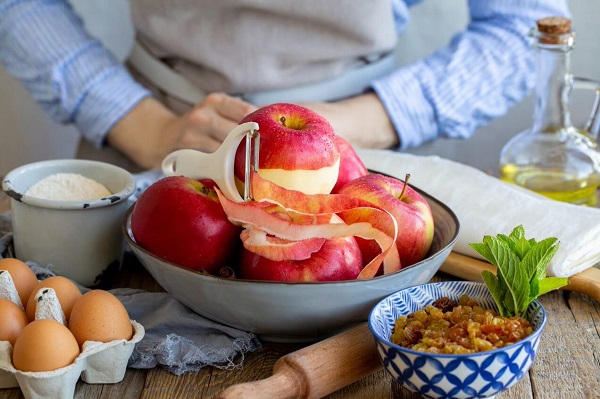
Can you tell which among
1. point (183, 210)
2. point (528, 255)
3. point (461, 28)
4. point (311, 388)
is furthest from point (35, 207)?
point (461, 28)

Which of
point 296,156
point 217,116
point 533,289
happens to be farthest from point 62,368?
point 217,116

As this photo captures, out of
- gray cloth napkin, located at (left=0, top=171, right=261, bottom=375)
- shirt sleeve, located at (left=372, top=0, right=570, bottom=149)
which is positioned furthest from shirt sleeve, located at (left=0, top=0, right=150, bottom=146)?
gray cloth napkin, located at (left=0, top=171, right=261, bottom=375)

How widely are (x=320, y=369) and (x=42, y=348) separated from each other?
19cm

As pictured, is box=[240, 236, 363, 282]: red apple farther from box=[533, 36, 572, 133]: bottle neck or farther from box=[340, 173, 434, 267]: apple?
box=[533, 36, 572, 133]: bottle neck

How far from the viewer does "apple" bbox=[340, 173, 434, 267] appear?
1.96 feet

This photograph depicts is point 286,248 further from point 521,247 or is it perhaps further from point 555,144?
point 555,144

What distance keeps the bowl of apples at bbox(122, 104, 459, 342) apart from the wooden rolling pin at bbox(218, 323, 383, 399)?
0.03m

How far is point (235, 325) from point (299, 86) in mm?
619

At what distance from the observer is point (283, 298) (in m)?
0.55

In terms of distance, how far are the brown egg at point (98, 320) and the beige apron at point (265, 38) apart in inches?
24.4

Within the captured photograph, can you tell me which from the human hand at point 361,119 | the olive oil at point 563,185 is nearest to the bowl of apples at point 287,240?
the olive oil at point 563,185

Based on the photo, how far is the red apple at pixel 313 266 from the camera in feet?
1.84

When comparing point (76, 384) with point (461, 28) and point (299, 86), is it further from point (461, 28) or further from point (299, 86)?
point (461, 28)

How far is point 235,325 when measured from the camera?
0.60 meters
